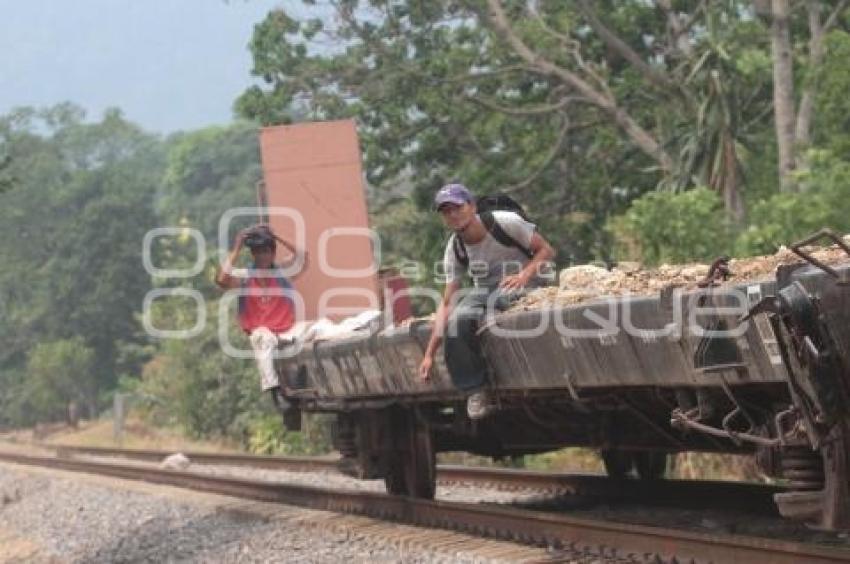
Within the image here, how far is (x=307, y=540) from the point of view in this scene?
905 centimetres

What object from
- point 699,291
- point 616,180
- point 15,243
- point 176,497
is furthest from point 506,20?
point 15,243

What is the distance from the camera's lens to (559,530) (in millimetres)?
7828

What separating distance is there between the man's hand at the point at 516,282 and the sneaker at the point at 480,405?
63 centimetres

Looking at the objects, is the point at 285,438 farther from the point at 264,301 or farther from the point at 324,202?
the point at 264,301

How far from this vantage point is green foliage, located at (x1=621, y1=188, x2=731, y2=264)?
17797mm

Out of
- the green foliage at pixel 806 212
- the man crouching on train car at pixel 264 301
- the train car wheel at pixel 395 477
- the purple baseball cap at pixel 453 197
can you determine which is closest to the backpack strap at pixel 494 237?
the purple baseball cap at pixel 453 197

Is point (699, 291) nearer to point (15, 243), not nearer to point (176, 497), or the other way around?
point (176, 497)

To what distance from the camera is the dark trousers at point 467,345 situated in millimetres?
7605

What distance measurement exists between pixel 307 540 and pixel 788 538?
3.26m

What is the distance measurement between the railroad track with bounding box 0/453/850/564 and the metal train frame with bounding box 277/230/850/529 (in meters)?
0.35

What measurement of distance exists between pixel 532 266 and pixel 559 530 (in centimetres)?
151

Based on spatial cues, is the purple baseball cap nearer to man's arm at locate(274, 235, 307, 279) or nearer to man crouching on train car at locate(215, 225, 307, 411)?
man crouching on train car at locate(215, 225, 307, 411)

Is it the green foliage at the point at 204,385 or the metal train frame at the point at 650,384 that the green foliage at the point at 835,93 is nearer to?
the metal train frame at the point at 650,384

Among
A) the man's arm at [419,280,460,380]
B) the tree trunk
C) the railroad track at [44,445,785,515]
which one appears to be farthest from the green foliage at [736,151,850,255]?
the man's arm at [419,280,460,380]
